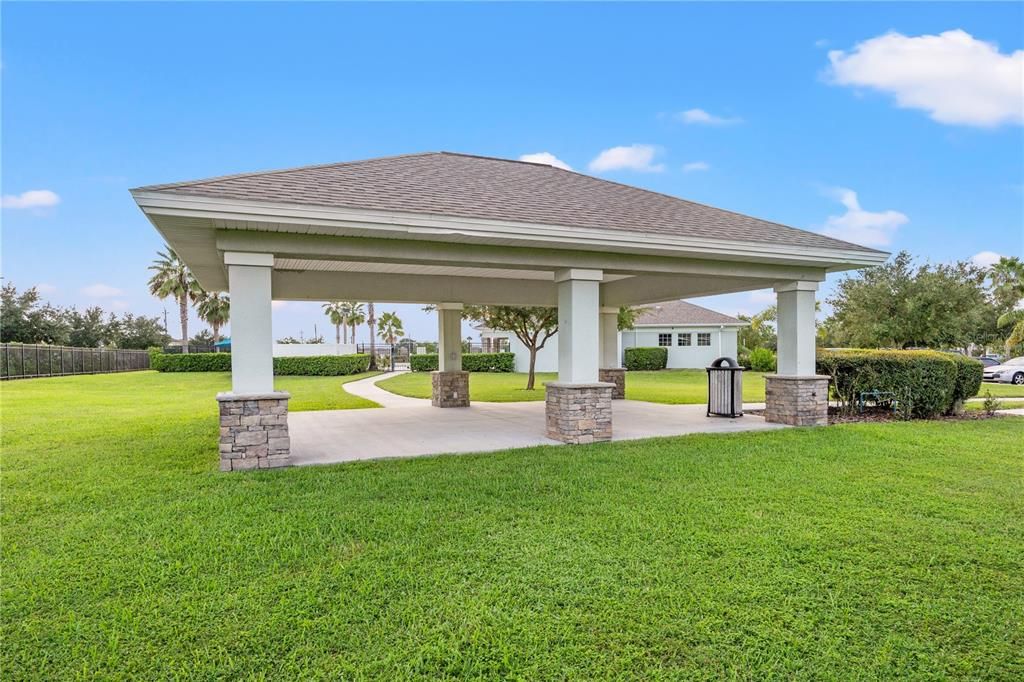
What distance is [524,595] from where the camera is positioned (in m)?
3.42

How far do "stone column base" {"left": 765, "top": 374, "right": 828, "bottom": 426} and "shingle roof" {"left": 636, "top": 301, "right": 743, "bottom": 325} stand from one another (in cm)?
1992

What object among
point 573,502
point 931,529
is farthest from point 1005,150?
point 573,502

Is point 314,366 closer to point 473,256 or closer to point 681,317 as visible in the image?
point 681,317

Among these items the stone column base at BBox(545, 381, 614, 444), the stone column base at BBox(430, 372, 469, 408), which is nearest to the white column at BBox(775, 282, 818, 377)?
the stone column base at BBox(545, 381, 614, 444)

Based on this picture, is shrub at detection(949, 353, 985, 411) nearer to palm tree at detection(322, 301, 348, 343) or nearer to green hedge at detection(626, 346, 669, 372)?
green hedge at detection(626, 346, 669, 372)

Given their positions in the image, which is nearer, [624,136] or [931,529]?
[931,529]

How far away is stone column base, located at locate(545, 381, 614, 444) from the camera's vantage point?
8391 millimetres

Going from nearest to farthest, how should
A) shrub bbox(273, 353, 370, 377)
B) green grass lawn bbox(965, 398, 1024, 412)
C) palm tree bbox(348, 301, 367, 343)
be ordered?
green grass lawn bbox(965, 398, 1024, 412) → shrub bbox(273, 353, 370, 377) → palm tree bbox(348, 301, 367, 343)

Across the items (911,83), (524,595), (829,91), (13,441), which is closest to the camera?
(524,595)

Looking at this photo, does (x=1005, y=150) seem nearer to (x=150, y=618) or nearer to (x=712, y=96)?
(x=712, y=96)

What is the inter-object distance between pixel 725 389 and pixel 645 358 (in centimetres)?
1898

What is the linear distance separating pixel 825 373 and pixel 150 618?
11.8 meters

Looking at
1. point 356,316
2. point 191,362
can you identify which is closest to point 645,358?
point 191,362

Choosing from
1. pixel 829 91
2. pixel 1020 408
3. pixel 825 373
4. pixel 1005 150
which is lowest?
pixel 1020 408
